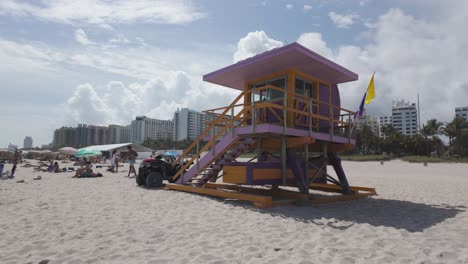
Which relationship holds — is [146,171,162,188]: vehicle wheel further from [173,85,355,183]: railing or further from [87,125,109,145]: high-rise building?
[87,125,109,145]: high-rise building

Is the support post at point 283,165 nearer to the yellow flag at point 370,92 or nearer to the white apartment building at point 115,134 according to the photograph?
the yellow flag at point 370,92

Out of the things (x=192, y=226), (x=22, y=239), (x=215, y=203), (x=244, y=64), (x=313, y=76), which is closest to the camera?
(x=22, y=239)

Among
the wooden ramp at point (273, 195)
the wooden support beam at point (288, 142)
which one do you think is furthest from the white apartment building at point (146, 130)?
the wooden support beam at point (288, 142)

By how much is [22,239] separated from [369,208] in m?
8.06

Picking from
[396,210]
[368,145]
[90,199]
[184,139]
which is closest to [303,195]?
[396,210]

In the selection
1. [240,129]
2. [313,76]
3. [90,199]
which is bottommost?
[90,199]

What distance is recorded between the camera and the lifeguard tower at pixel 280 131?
30.3 ft

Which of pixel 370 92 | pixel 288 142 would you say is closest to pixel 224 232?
pixel 288 142

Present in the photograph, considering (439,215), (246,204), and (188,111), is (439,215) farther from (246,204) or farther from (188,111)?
(188,111)

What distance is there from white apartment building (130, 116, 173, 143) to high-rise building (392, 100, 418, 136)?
13033cm

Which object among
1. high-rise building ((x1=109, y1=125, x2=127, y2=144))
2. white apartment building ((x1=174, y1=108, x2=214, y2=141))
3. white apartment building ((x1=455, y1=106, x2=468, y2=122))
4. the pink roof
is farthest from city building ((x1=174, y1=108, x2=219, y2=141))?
white apartment building ((x1=455, y1=106, x2=468, y2=122))

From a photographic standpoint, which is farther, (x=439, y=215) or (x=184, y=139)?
(x=184, y=139)

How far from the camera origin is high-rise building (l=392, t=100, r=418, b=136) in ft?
578

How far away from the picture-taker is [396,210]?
8258 mm
